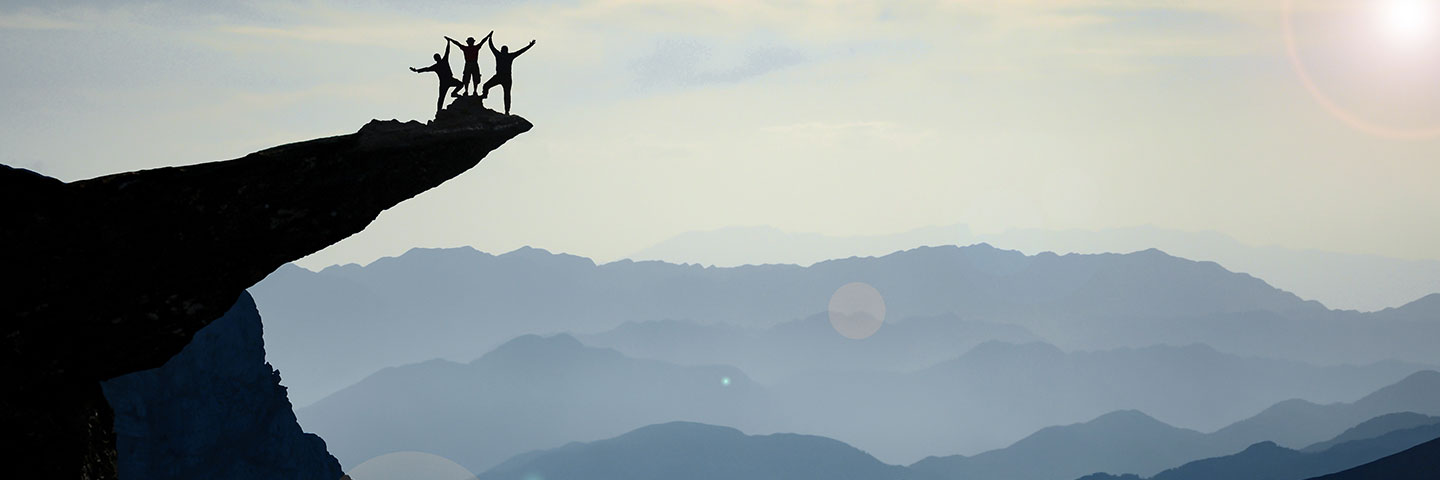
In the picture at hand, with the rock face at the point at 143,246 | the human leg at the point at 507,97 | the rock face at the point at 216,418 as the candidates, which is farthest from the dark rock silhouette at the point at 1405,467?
the rock face at the point at 143,246

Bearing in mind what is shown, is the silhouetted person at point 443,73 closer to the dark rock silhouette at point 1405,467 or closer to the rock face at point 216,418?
the rock face at point 216,418

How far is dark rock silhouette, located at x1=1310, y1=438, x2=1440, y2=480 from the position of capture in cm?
14762

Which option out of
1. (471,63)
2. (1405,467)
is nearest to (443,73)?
(471,63)

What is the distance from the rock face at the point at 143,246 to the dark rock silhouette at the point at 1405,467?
156360 mm

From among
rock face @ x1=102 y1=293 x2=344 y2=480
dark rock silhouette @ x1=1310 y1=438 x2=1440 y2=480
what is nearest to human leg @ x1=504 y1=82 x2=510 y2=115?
rock face @ x1=102 y1=293 x2=344 y2=480

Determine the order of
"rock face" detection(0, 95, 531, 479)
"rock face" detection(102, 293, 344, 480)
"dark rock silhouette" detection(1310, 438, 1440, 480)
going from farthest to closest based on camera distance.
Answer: "dark rock silhouette" detection(1310, 438, 1440, 480) → "rock face" detection(102, 293, 344, 480) → "rock face" detection(0, 95, 531, 479)

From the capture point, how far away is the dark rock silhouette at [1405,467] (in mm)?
147625

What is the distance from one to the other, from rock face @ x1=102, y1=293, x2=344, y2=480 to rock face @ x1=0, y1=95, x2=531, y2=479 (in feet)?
215

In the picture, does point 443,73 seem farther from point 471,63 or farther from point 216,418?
point 216,418

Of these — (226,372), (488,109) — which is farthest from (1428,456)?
(488,109)

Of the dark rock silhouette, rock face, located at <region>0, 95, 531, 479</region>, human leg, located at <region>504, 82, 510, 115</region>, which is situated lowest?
the dark rock silhouette

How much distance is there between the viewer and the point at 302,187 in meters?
23.3

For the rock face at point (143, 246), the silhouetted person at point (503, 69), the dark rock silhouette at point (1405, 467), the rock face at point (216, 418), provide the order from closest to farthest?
the rock face at point (143, 246), the silhouetted person at point (503, 69), the rock face at point (216, 418), the dark rock silhouette at point (1405, 467)

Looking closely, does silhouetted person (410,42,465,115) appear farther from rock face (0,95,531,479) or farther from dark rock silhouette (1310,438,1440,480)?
dark rock silhouette (1310,438,1440,480)
